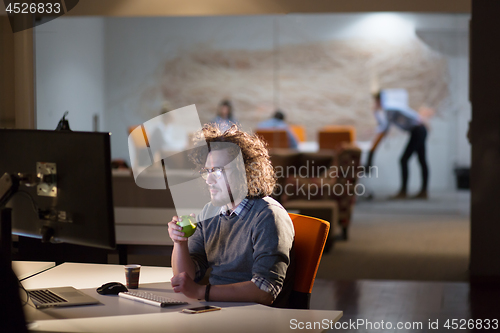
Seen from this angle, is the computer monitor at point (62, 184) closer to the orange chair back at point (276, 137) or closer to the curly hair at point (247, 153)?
the curly hair at point (247, 153)

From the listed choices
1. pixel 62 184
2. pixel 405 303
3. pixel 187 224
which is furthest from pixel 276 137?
pixel 62 184

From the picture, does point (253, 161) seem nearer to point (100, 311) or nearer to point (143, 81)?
point (100, 311)

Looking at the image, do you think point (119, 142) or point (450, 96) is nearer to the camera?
point (450, 96)

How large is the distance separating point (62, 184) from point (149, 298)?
18.6 inches

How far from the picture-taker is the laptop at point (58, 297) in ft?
5.78

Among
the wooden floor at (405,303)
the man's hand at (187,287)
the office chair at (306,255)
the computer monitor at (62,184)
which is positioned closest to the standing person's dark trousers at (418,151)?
the wooden floor at (405,303)

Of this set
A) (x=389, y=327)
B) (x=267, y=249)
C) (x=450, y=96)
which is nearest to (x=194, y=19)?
(x=450, y=96)

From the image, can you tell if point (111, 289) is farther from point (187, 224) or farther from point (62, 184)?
point (62, 184)

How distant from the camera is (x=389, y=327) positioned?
3564 mm

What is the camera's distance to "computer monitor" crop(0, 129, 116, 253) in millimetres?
1588

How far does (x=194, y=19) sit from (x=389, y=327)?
Result: 3.10m

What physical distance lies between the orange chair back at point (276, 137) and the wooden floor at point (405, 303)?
1.27m

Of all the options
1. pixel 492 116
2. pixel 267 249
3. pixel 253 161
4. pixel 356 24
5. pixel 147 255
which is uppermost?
pixel 356 24

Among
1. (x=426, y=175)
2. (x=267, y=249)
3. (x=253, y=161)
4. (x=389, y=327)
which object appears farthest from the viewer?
(x=426, y=175)
